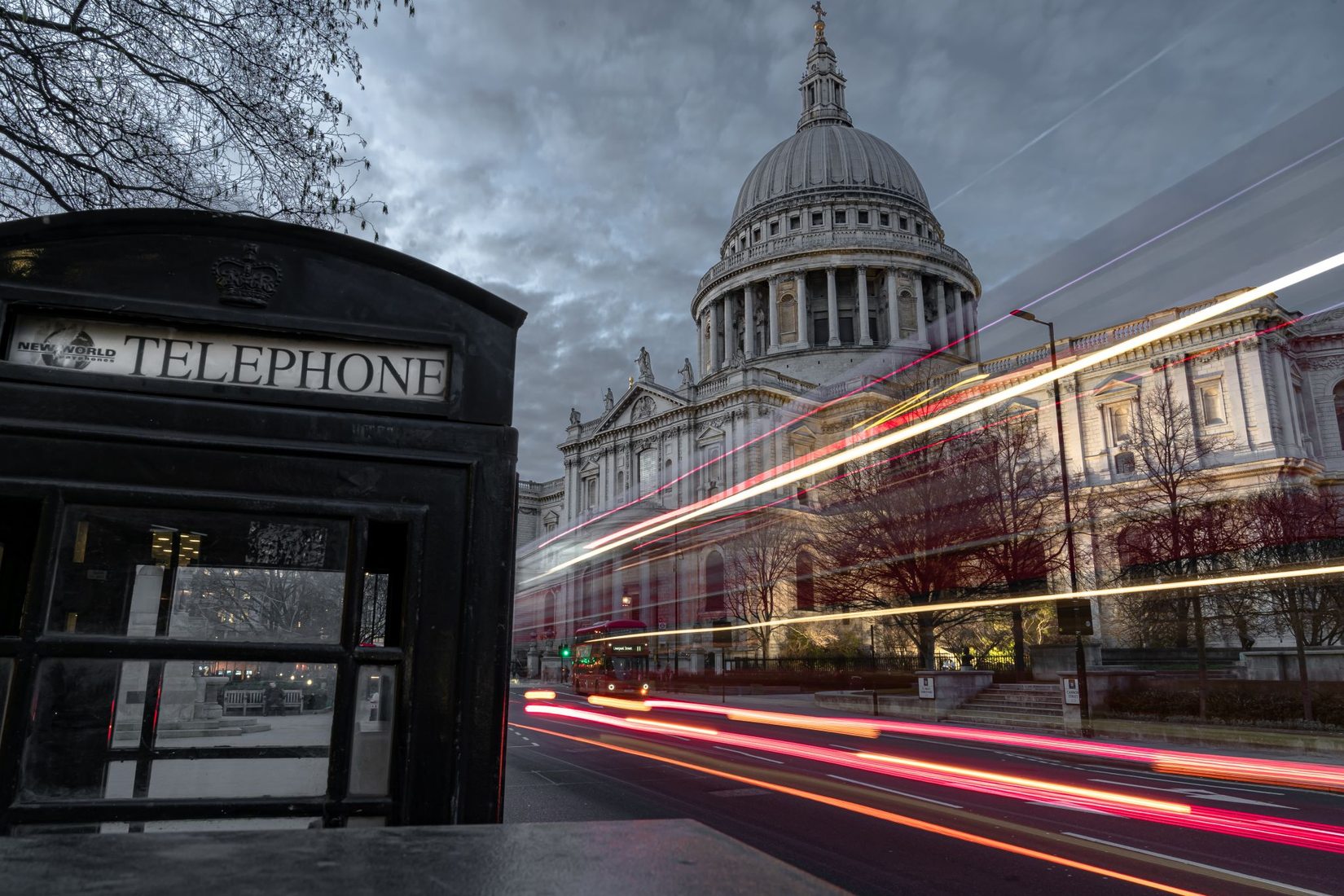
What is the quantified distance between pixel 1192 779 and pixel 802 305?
67.7 metres

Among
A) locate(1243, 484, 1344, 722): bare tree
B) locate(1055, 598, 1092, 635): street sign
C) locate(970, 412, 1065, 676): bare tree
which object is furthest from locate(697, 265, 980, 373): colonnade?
locate(1055, 598, 1092, 635): street sign

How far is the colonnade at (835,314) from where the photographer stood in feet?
260

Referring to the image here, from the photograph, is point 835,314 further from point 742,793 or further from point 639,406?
point 742,793

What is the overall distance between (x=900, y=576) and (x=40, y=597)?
31.2m

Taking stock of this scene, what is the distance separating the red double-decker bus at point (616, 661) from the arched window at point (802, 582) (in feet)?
33.2

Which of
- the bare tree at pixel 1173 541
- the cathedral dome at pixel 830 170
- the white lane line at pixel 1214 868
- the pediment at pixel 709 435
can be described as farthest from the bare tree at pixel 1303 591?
the cathedral dome at pixel 830 170

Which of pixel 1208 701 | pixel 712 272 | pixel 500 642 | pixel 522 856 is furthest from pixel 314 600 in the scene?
pixel 712 272

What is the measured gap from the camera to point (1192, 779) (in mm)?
14523

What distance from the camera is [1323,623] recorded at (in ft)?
76.4

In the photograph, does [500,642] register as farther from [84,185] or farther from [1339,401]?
[1339,401]

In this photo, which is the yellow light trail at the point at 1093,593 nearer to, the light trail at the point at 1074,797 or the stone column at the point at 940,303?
the light trail at the point at 1074,797

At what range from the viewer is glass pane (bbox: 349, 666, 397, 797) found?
7.43 feet

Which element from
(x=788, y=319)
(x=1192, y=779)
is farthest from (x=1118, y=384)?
(x=1192, y=779)

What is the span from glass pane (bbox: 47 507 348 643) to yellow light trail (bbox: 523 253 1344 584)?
1317cm
